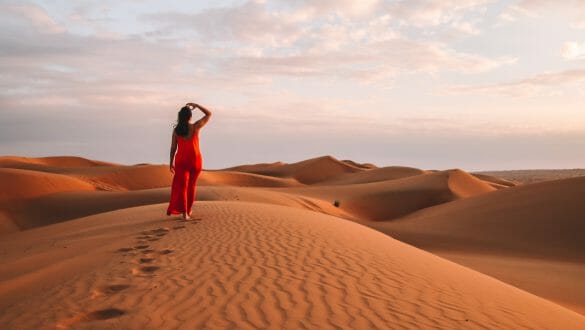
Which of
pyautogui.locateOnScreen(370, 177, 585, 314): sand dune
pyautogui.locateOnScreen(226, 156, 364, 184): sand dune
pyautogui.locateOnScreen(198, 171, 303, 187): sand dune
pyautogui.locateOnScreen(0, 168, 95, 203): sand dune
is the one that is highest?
pyautogui.locateOnScreen(226, 156, 364, 184): sand dune

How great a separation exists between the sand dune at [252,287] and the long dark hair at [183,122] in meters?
1.88

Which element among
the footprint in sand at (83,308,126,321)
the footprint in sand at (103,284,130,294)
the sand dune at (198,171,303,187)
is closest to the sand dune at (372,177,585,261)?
the footprint in sand at (103,284,130,294)

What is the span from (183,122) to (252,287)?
15.3 feet

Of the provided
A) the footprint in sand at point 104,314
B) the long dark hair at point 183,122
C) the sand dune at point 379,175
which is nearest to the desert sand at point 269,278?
the footprint in sand at point 104,314

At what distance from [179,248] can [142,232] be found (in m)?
2.11

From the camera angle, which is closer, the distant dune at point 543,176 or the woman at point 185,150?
the woman at point 185,150

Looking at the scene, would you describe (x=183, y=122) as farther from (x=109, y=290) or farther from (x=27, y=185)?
(x=27, y=185)

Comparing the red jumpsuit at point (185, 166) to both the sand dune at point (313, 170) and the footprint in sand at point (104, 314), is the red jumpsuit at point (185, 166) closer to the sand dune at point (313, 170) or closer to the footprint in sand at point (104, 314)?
the footprint in sand at point (104, 314)

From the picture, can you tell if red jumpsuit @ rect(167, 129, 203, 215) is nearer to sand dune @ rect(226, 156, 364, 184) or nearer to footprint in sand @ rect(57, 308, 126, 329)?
footprint in sand @ rect(57, 308, 126, 329)

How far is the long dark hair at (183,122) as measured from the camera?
877 cm

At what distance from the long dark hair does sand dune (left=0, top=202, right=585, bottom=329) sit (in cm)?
188

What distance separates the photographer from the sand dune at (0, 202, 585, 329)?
4.15 m

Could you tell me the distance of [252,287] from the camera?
16.2 feet

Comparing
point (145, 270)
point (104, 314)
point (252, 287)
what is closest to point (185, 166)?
point (145, 270)
